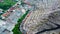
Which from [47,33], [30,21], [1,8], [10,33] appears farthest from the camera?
[1,8]

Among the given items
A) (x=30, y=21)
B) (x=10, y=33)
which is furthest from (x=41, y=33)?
(x=10, y=33)

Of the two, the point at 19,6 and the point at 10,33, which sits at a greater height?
the point at 19,6

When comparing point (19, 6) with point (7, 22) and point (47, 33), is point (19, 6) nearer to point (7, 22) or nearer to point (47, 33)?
point (7, 22)

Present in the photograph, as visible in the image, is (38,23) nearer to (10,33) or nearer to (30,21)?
(30,21)

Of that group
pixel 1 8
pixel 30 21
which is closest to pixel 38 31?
pixel 30 21

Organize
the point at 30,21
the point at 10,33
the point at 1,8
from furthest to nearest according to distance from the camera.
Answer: the point at 1,8
the point at 10,33
the point at 30,21

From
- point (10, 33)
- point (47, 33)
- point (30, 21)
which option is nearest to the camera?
point (47, 33)

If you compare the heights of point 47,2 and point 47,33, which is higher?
point 47,2

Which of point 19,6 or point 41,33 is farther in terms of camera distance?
point 19,6

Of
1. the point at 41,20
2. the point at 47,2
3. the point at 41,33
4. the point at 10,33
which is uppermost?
the point at 47,2
